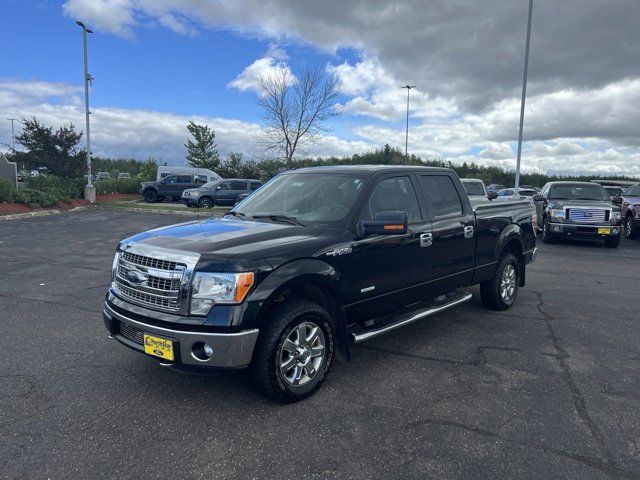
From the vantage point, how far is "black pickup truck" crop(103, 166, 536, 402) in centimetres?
330

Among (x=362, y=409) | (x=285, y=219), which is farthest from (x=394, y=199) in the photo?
(x=362, y=409)

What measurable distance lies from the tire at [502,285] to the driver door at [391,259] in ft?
5.42

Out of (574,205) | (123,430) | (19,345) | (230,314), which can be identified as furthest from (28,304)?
(574,205)

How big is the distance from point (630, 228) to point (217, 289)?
15.9 metres

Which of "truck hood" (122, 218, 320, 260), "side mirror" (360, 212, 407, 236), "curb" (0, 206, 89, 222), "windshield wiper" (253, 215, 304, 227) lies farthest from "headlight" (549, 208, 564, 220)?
"curb" (0, 206, 89, 222)

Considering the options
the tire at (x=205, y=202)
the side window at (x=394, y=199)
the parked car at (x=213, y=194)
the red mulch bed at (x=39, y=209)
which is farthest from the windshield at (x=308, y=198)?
the tire at (x=205, y=202)

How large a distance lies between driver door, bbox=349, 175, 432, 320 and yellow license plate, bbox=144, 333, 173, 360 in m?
1.54

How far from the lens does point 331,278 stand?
12.5 ft

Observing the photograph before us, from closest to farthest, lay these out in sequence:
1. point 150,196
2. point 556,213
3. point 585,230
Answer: point 585,230, point 556,213, point 150,196

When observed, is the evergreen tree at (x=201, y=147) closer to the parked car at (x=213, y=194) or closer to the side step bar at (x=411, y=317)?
the parked car at (x=213, y=194)

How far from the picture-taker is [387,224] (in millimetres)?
A: 3855

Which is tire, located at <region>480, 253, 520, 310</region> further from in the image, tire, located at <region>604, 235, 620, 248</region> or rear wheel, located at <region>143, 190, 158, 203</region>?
rear wheel, located at <region>143, 190, 158, 203</region>

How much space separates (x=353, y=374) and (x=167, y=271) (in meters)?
1.89

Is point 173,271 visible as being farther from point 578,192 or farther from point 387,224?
point 578,192
